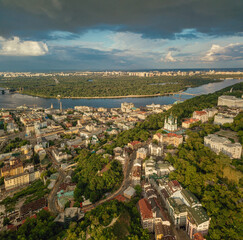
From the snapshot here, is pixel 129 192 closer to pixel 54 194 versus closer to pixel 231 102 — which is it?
pixel 54 194

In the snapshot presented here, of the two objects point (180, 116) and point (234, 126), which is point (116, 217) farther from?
point (180, 116)

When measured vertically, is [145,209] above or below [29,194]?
A: above

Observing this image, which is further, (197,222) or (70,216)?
(70,216)

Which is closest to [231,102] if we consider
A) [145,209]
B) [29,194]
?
[145,209]

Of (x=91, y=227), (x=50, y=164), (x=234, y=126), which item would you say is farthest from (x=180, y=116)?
(x=91, y=227)

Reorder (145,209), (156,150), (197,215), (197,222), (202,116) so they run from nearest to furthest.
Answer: (197,222) → (197,215) → (145,209) → (156,150) → (202,116)

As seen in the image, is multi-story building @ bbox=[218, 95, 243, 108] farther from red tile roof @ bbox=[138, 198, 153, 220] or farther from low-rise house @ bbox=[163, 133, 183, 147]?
red tile roof @ bbox=[138, 198, 153, 220]

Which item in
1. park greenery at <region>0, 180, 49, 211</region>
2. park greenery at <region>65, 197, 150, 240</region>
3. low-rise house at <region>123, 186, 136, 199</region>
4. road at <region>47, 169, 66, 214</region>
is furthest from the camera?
park greenery at <region>0, 180, 49, 211</region>

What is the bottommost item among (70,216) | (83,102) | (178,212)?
(83,102)

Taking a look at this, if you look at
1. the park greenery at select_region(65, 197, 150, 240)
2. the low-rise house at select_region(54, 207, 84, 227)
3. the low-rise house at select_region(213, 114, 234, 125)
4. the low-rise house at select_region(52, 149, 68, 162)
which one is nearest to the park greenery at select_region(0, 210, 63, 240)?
the low-rise house at select_region(54, 207, 84, 227)
